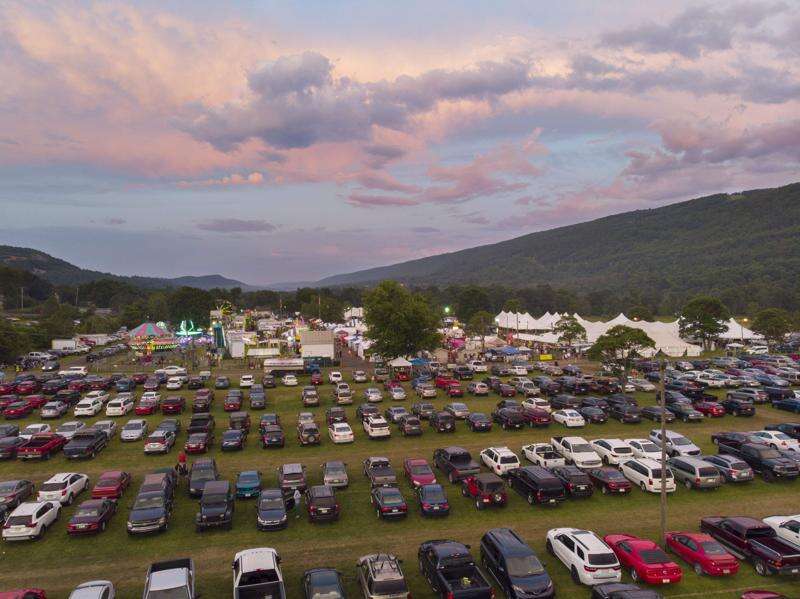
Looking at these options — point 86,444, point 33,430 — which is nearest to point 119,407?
point 33,430

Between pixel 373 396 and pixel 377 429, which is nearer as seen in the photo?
pixel 377 429

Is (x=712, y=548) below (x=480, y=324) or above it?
below

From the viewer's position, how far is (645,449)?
27250mm

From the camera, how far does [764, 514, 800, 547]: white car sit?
1742 cm

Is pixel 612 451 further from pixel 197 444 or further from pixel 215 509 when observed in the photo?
pixel 197 444

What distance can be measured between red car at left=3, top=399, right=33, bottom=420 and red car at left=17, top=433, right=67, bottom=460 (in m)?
10.9

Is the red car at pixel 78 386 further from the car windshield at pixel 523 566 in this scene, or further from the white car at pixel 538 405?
the car windshield at pixel 523 566

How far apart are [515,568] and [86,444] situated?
25286mm

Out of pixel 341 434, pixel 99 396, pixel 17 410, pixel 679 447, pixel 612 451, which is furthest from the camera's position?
pixel 99 396

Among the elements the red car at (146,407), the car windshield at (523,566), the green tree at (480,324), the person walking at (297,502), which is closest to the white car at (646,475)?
the car windshield at (523,566)

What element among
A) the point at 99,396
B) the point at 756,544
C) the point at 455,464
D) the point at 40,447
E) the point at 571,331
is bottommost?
the point at 756,544

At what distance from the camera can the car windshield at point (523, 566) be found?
1486 centimetres

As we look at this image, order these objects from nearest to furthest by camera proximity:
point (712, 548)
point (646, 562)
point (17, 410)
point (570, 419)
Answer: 1. point (646, 562)
2. point (712, 548)
3. point (570, 419)
4. point (17, 410)

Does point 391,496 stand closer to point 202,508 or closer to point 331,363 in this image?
point 202,508
